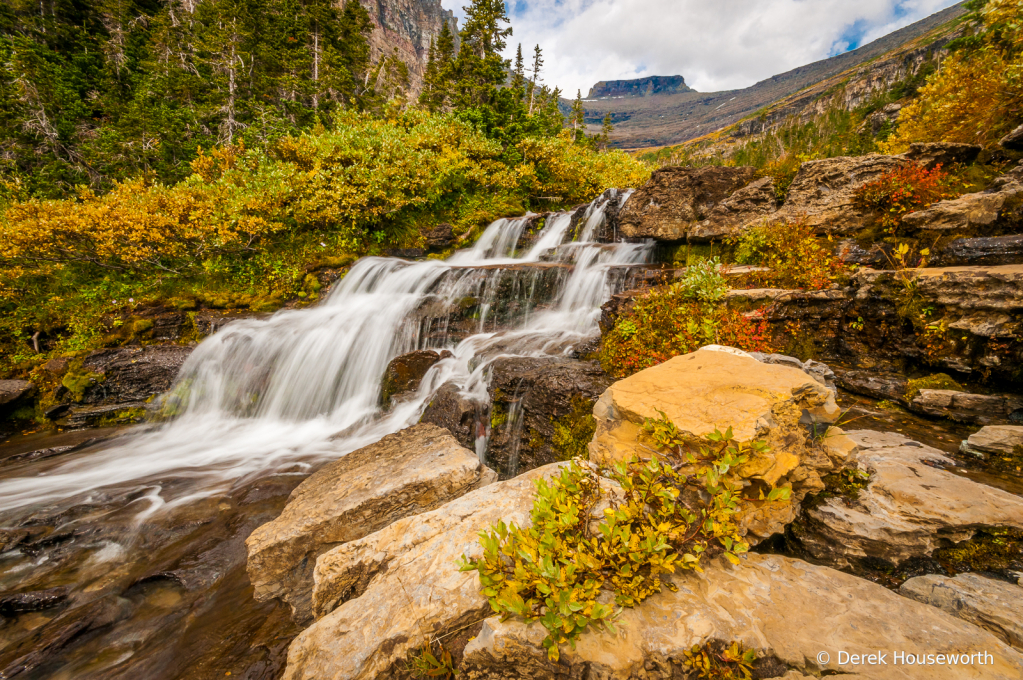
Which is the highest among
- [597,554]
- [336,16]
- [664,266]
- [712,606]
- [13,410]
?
[336,16]

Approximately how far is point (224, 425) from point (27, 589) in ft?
17.1

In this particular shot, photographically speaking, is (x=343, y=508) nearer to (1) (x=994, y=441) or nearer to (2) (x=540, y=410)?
(2) (x=540, y=410)

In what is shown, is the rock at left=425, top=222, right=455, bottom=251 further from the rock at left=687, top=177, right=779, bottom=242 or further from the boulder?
the rock at left=687, top=177, right=779, bottom=242

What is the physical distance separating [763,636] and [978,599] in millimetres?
1543

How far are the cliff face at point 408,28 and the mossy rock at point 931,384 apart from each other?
117m

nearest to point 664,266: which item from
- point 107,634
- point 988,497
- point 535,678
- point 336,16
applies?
point 988,497

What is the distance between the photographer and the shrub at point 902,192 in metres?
6.79

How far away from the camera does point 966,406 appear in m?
4.49

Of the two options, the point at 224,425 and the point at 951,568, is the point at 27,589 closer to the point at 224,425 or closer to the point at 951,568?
the point at 224,425

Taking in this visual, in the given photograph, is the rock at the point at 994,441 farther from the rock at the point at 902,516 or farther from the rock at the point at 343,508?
the rock at the point at 343,508

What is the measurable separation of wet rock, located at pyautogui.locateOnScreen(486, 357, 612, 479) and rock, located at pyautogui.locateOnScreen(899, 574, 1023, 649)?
10.9 feet

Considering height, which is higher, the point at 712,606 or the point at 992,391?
the point at 992,391

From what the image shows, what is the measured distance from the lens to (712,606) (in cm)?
230

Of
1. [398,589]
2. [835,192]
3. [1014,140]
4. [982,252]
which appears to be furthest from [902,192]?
[398,589]
